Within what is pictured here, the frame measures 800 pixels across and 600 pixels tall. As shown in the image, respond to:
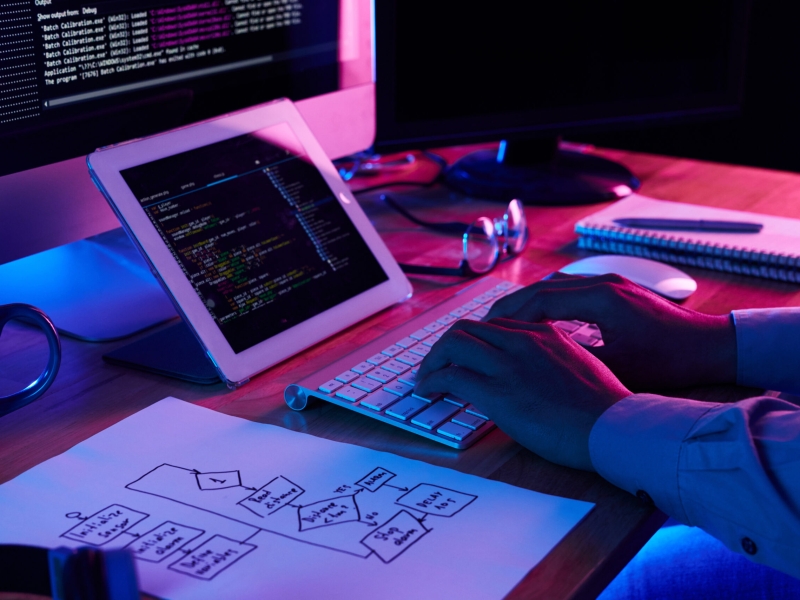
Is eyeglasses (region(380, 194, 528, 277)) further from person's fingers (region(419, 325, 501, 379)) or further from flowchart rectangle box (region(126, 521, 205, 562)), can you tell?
flowchart rectangle box (region(126, 521, 205, 562))

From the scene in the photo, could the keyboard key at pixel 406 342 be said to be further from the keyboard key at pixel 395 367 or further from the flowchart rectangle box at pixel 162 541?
the flowchart rectangle box at pixel 162 541

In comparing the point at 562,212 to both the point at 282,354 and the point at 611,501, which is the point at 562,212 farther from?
the point at 611,501

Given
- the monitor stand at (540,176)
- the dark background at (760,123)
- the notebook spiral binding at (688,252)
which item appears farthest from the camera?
the dark background at (760,123)

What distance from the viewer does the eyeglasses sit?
1029 millimetres

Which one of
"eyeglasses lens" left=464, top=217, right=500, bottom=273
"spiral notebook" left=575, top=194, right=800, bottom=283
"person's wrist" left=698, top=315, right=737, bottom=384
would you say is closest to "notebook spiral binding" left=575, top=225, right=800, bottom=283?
"spiral notebook" left=575, top=194, right=800, bottom=283

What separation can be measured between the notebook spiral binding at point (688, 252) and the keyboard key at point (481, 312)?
0.96 ft

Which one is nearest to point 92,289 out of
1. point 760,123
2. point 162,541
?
point 162,541

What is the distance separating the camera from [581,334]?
84cm

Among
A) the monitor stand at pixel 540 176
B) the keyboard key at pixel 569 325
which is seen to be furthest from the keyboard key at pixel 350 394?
the monitor stand at pixel 540 176

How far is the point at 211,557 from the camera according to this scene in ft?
1.76

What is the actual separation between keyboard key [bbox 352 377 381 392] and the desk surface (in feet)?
0.08

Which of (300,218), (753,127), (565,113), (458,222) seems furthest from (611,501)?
(753,127)

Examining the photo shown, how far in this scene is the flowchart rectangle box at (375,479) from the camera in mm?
615

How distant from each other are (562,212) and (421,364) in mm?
621
